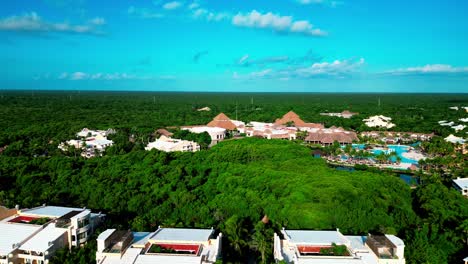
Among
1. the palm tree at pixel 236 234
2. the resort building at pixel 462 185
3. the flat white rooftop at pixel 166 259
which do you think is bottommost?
the resort building at pixel 462 185

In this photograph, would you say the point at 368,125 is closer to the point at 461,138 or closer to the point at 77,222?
the point at 461,138

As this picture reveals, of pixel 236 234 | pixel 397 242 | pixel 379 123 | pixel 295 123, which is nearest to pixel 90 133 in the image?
pixel 295 123

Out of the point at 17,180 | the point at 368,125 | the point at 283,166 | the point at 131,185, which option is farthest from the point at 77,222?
the point at 368,125

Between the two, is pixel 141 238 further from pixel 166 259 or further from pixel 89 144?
pixel 89 144

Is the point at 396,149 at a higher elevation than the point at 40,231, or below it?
below

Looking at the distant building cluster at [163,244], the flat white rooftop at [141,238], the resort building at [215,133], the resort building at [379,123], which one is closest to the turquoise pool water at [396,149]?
the resort building at [379,123]

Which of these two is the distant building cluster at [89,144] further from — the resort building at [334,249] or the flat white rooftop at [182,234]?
the resort building at [334,249]
